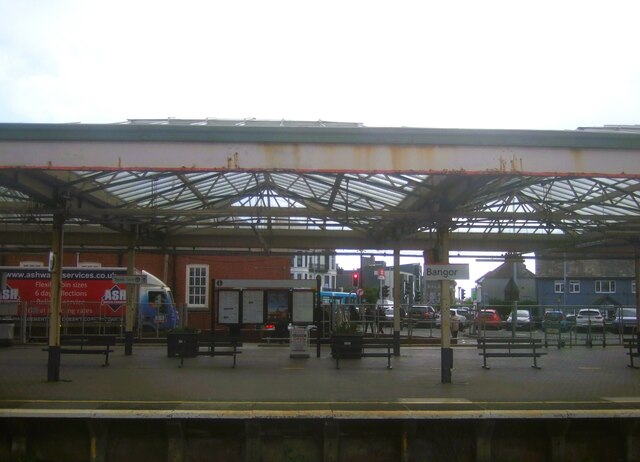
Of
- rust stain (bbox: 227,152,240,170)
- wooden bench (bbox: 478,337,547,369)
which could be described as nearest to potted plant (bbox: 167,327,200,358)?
wooden bench (bbox: 478,337,547,369)

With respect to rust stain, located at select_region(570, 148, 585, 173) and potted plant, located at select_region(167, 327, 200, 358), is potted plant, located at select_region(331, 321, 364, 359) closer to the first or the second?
potted plant, located at select_region(167, 327, 200, 358)

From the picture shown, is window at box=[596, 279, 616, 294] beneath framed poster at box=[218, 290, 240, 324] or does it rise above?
above

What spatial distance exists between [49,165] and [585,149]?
904 cm

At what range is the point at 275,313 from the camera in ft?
79.4

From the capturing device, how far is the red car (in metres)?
24.8

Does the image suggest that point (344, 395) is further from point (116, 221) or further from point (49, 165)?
point (116, 221)

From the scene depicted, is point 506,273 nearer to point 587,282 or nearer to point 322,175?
point 587,282

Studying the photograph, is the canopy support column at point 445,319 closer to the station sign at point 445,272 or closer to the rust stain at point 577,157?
the station sign at point 445,272

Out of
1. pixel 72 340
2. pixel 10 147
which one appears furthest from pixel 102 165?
pixel 72 340

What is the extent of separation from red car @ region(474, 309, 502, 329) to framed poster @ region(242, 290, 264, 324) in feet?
26.1

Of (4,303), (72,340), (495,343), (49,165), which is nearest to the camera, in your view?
(49,165)

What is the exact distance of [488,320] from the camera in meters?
33.1

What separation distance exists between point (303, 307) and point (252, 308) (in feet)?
5.89

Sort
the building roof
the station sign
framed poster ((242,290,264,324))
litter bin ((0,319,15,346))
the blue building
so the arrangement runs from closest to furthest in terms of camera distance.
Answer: the station sign, litter bin ((0,319,15,346)), framed poster ((242,290,264,324)), the blue building, the building roof
